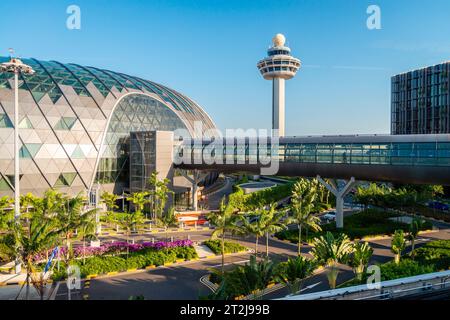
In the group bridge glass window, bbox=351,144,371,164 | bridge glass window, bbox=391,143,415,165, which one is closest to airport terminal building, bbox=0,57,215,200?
bridge glass window, bbox=351,144,371,164

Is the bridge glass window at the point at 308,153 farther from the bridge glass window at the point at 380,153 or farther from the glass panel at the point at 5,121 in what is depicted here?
the glass panel at the point at 5,121

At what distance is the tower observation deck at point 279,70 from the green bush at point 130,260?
5603cm

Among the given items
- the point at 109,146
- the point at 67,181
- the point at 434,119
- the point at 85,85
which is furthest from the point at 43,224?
the point at 434,119

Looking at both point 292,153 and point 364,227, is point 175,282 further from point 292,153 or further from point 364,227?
point 364,227

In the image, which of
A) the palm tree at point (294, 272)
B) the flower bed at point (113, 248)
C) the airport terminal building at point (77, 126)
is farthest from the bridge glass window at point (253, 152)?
the palm tree at point (294, 272)

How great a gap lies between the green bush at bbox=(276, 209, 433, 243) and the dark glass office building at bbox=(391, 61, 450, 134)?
2225 inches

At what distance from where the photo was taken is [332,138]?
111 ft

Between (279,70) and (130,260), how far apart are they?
66.9m

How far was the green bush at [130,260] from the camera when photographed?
23.5 meters

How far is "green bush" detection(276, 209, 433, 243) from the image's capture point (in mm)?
33719

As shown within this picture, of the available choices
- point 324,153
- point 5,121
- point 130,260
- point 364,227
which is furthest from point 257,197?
point 5,121

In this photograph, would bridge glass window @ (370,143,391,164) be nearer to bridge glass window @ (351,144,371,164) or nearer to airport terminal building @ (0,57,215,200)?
bridge glass window @ (351,144,371,164)

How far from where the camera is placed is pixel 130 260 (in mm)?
25250

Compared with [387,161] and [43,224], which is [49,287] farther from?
[387,161]
